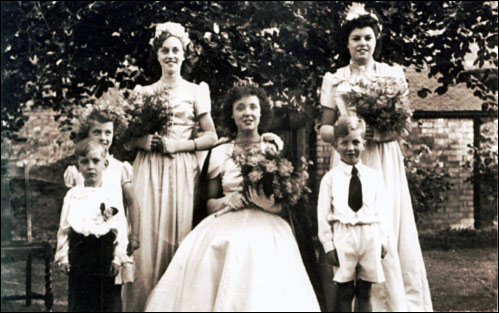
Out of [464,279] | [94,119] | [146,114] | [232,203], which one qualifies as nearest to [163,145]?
[146,114]

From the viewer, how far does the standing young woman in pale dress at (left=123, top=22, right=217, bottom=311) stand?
425 centimetres

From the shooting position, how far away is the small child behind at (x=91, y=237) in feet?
12.8

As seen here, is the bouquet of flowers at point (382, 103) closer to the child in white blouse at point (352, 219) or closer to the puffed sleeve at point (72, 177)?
the child in white blouse at point (352, 219)

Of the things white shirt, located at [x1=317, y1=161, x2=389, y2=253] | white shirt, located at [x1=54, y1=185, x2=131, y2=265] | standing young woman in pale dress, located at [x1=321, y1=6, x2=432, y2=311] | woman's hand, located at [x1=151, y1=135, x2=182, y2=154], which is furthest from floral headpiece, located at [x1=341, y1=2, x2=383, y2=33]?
white shirt, located at [x1=54, y1=185, x2=131, y2=265]

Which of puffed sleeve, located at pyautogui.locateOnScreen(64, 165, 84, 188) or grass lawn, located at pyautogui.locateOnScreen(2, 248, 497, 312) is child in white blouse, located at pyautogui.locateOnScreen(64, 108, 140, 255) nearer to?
puffed sleeve, located at pyautogui.locateOnScreen(64, 165, 84, 188)

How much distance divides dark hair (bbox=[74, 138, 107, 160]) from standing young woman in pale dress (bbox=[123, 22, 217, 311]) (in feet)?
0.91

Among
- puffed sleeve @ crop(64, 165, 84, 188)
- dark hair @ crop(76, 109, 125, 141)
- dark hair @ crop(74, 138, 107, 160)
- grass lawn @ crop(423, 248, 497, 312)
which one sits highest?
dark hair @ crop(76, 109, 125, 141)

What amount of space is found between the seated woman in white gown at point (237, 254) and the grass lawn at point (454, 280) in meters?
0.98

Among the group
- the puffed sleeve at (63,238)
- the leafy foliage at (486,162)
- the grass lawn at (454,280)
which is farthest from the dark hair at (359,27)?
the puffed sleeve at (63,238)

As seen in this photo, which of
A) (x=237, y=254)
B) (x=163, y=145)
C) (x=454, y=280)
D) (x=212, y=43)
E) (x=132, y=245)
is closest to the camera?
(x=237, y=254)

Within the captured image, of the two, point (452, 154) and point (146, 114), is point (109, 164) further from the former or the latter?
point (452, 154)

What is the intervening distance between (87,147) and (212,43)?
48.8 inches

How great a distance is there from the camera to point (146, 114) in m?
4.20

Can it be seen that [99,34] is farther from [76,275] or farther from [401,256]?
[401,256]
